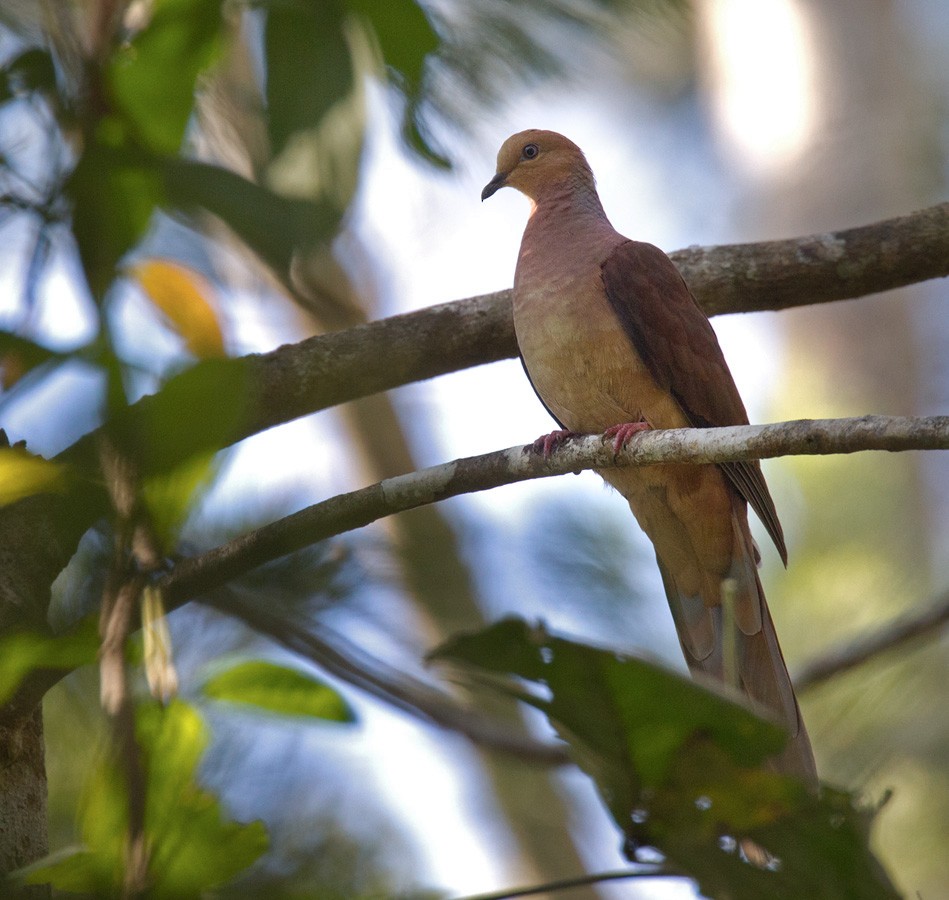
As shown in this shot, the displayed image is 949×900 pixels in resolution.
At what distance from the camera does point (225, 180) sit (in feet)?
3.61

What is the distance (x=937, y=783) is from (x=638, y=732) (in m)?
5.57

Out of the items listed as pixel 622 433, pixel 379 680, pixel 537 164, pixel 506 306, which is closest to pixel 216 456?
pixel 379 680

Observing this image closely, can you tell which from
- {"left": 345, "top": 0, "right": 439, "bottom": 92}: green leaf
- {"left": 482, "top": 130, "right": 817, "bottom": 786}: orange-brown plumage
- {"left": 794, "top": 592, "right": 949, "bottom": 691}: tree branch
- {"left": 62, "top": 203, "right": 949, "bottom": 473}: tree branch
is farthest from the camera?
{"left": 794, "top": 592, "right": 949, "bottom": 691}: tree branch

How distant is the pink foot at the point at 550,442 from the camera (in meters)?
2.74

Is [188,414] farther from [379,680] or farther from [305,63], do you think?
[379,680]

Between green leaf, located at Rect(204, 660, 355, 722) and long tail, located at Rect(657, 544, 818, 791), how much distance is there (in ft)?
5.18

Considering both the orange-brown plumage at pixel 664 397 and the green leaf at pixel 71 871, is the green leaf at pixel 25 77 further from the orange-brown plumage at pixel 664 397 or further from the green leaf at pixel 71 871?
the orange-brown plumage at pixel 664 397

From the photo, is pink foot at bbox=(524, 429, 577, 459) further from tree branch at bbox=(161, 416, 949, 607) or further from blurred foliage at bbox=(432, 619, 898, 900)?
blurred foliage at bbox=(432, 619, 898, 900)

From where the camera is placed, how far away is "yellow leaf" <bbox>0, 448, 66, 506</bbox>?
105 cm

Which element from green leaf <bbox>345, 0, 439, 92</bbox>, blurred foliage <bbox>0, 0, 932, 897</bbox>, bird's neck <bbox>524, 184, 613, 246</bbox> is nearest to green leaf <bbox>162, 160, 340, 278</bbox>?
blurred foliage <bbox>0, 0, 932, 897</bbox>

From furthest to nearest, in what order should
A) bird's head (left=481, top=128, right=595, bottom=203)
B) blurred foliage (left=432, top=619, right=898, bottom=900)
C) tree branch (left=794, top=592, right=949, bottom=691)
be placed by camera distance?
1. bird's head (left=481, top=128, right=595, bottom=203)
2. tree branch (left=794, top=592, right=949, bottom=691)
3. blurred foliage (left=432, top=619, right=898, bottom=900)

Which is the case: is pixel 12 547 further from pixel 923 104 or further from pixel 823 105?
pixel 923 104

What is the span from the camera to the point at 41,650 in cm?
117

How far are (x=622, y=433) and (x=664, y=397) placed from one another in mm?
503
